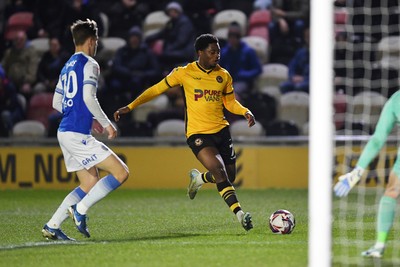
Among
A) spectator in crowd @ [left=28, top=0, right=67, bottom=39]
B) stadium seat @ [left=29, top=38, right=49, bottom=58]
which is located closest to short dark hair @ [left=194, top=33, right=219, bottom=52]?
stadium seat @ [left=29, top=38, right=49, bottom=58]

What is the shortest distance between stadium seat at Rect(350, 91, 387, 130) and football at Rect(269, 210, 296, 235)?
22.0 feet

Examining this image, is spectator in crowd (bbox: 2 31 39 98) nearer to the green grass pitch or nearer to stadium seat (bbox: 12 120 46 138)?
stadium seat (bbox: 12 120 46 138)

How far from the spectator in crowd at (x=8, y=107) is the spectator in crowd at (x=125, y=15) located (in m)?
2.88

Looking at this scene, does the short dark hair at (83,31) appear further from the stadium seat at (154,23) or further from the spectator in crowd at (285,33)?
the stadium seat at (154,23)

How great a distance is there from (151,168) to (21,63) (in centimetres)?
410

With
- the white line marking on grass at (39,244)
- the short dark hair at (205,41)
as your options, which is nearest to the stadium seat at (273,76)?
the short dark hair at (205,41)

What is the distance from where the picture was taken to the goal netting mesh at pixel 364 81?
14.3 meters

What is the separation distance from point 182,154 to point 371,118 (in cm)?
329

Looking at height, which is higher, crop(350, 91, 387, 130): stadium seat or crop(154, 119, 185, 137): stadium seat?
crop(350, 91, 387, 130): stadium seat

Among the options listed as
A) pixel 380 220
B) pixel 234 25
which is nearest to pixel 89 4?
pixel 234 25

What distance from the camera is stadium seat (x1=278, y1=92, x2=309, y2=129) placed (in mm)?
16219

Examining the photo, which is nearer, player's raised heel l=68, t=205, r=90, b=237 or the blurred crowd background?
A: player's raised heel l=68, t=205, r=90, b=237

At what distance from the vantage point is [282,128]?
15.9 m

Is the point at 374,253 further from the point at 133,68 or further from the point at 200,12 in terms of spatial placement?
the point at 200,12
